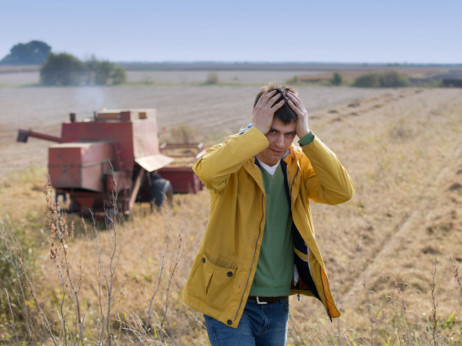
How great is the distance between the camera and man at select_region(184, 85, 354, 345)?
2.11 m

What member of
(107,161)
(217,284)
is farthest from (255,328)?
(107,161)

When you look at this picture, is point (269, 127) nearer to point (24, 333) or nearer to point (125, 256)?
point (24, 333)

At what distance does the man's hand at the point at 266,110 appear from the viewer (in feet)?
6.91

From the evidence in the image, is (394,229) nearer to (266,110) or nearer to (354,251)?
(354,251)

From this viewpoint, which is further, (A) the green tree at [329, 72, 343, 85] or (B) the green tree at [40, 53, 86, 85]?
(A) the green tree at [329, 72, 343, 85]

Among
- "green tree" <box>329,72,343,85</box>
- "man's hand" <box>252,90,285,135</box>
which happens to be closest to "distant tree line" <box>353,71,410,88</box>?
"green tree" <box>329,72,343,85</box>

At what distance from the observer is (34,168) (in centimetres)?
1254

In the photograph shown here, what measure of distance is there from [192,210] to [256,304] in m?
5.50

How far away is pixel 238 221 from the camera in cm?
222

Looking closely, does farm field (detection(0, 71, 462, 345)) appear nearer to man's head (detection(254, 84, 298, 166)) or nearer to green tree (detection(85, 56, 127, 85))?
man's head (detection(254, 84, 298, 166))

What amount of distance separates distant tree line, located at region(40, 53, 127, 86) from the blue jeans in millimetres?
65560

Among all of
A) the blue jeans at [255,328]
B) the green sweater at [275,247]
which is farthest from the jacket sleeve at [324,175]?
the blue jeans at [255,328]

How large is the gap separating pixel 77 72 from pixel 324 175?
68.4 metres

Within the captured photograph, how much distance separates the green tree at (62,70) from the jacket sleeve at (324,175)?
217ft
